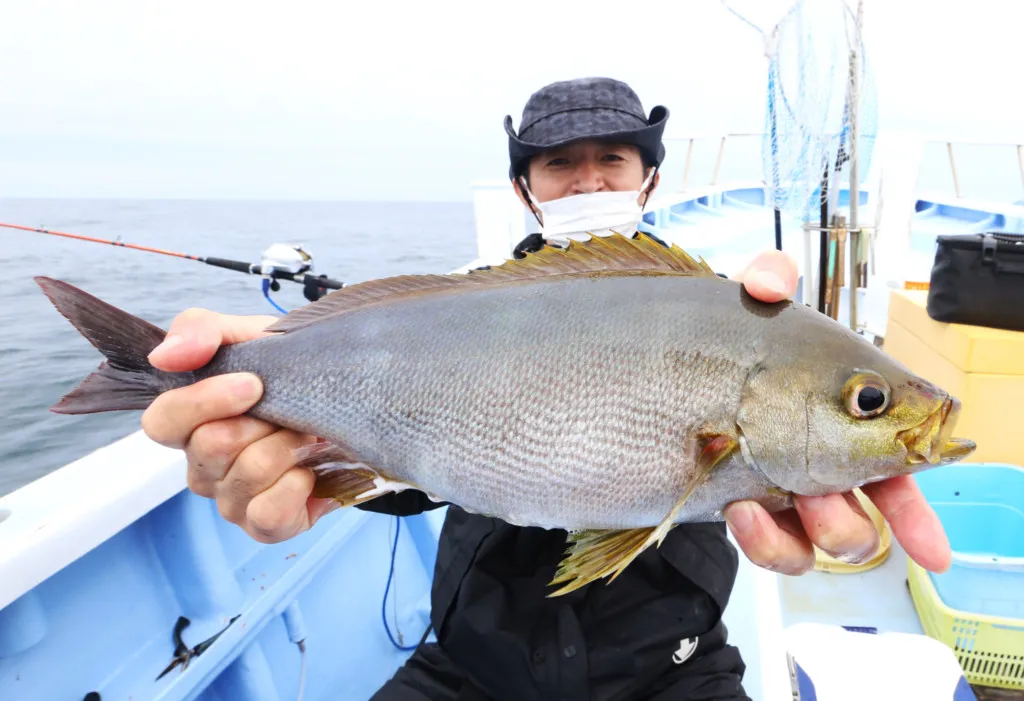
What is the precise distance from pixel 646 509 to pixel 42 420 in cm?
743

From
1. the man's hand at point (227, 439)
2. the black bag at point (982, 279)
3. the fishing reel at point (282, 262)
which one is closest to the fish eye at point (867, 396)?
the man's hand at point (227, 439)

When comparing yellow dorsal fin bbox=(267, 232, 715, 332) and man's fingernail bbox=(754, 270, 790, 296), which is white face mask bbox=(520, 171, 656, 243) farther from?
man's fingernail bbox=(754, 270, 790, 296)

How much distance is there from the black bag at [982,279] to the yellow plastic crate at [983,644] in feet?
5.06

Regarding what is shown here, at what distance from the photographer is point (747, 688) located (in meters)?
2.20

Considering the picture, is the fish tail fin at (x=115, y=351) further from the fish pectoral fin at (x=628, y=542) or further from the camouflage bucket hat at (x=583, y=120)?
the camouflage bucket hat at (x=583, y=120)

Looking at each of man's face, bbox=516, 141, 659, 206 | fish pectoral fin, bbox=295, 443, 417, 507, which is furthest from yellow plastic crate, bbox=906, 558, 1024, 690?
fish pectoral fin, bbox=295, 443, 417, 507

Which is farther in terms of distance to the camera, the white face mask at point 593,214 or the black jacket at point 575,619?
the white face mask at point 593,214

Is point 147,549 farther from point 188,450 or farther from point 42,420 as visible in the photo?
point 42,420

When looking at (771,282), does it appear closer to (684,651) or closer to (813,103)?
(684,651)

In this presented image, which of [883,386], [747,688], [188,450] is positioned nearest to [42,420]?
[188,450]

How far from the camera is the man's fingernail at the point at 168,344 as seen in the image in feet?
4.74

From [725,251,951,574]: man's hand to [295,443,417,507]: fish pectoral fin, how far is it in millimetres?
845

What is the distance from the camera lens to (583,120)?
246cm

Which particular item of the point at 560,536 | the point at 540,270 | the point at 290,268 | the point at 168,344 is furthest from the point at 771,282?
the point at 290,268
